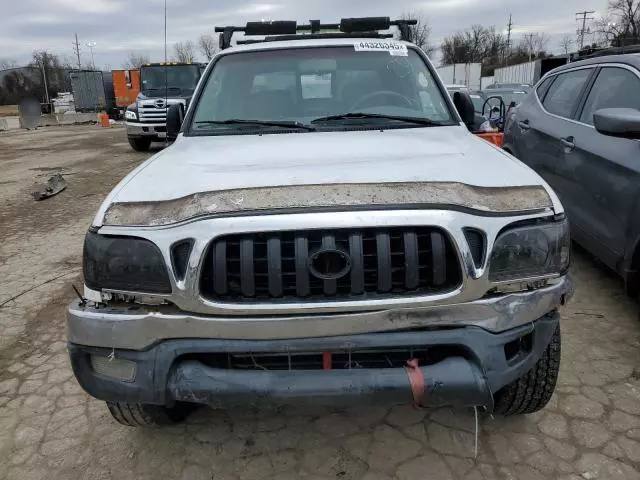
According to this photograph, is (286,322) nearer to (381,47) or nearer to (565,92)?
(381,47)

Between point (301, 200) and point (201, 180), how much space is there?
516mm

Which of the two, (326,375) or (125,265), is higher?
(125,265)

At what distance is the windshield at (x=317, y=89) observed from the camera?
3.24 metres

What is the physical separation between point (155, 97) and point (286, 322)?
13.6m

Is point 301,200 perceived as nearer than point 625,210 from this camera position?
Yes

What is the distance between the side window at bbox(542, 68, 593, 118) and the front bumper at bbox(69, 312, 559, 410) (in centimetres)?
325

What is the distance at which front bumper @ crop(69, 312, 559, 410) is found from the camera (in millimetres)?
1877

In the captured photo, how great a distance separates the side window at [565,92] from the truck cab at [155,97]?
10.2 meters

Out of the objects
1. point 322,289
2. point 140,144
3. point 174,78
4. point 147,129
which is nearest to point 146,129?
point 147,129

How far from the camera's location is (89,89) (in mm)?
38500

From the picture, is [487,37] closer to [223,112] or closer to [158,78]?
[158,78]

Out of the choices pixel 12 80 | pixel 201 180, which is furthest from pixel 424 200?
pixel 12 80

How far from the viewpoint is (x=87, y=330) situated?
1.98 meters

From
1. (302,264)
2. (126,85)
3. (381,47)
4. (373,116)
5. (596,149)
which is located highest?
(126,85)
